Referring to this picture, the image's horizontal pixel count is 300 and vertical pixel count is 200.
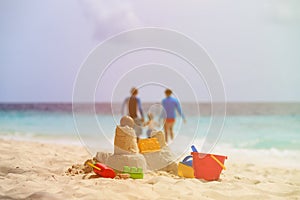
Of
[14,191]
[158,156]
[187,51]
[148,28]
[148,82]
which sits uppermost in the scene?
[148,28]

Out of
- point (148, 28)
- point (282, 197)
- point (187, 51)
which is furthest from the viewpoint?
point (148, 28)

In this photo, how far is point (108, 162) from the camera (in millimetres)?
4000

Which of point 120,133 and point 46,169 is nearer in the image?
point 120,133

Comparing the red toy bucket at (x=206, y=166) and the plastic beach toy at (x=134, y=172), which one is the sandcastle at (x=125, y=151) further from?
the red toy bucket at (x=206, y=166)

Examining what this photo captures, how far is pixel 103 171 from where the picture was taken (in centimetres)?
381

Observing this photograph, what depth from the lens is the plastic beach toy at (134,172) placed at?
12.6 feet

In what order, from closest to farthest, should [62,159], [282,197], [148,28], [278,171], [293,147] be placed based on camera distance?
1. [282,197]
2. [148,28]
3. [62,159]
4. [278,171]
5. [293,147]

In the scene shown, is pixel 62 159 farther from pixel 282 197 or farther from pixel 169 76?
pixel 282 197

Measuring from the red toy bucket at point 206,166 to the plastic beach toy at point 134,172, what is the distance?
2.07 ft

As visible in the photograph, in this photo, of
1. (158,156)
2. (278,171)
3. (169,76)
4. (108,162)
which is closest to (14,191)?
(108,162)

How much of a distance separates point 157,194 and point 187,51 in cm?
175

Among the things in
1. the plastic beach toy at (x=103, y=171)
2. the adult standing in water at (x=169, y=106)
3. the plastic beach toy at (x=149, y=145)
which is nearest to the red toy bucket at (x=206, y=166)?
the plastic beach toy at (x=149, y=145)

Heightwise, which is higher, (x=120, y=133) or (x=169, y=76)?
(x=169, y=76)

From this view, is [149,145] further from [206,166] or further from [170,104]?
[170,104]
